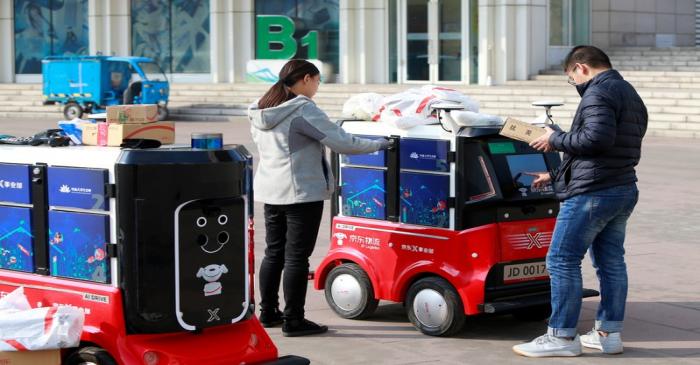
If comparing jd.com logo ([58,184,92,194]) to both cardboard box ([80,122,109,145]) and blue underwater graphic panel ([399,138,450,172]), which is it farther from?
blue underwater graphic panel ([399,138,450,172])

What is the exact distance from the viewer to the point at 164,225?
5109 mm

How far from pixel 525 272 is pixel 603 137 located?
123 centimetres

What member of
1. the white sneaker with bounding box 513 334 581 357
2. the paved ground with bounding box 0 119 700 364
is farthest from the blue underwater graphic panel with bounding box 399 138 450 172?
the white sneaker with bounding box 513 334 581 357

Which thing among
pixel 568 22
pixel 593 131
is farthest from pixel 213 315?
pixel 568 22

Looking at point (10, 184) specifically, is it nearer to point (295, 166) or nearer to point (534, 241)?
point (295, 166)

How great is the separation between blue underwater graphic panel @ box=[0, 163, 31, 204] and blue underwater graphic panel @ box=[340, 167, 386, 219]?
2327 millimetres

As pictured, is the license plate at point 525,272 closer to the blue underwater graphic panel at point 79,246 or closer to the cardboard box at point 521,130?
the cardboard box at point 521,130

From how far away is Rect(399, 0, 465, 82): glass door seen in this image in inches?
1256

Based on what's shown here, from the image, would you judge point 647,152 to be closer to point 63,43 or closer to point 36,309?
point 36,309

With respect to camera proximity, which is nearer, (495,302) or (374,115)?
(495,302)

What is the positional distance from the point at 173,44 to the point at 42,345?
109ft

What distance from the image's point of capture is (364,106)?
24.2 feet

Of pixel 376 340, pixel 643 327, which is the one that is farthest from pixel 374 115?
pixel 643 327

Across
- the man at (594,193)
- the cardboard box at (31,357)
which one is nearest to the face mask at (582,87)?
the man at (594,193)
